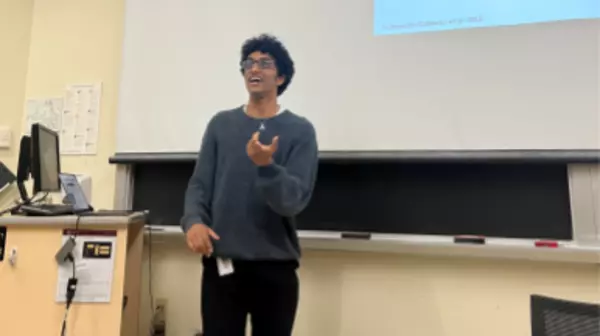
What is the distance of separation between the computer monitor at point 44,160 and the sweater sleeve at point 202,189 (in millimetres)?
640

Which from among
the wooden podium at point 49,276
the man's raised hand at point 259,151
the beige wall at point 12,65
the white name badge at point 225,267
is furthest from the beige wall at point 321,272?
the man's raised hand at point 259,151

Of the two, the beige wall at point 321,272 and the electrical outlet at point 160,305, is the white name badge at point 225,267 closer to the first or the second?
the beige wall at point 321,272

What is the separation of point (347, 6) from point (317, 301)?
1222mm

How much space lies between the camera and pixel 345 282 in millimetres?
1666

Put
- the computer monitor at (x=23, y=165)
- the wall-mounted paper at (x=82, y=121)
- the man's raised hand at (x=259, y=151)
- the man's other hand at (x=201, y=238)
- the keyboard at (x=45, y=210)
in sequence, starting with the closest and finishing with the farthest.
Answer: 1. the man's raised hand at (x=259, y=151)
2. the man's other hand at (x=201, y=238)
3. the keyboard at (x=45, y=210)
4. the computer monitor at (x=23, y=165)
5. the wall-mounted paper at (x=82, y=121)

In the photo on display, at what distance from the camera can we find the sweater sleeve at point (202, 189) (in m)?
1.21

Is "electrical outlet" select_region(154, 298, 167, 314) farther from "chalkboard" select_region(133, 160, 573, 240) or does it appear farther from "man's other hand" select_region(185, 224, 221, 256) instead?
"man's other hand" select_region(185, 224, 221, 256)

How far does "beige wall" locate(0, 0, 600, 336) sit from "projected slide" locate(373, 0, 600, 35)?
0.90 meters

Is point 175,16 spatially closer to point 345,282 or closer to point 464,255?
point 345,282

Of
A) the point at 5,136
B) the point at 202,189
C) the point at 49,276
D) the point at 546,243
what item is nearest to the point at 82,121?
the point at 5,136

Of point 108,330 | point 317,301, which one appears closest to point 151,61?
point 108,330

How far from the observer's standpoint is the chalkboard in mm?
1472

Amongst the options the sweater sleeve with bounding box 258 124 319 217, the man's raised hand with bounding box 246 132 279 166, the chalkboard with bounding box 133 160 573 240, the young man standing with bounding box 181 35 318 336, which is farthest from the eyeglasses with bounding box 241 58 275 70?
the chalkboard with bounding box 133 160 573 240

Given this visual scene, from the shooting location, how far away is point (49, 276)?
1386 mm
